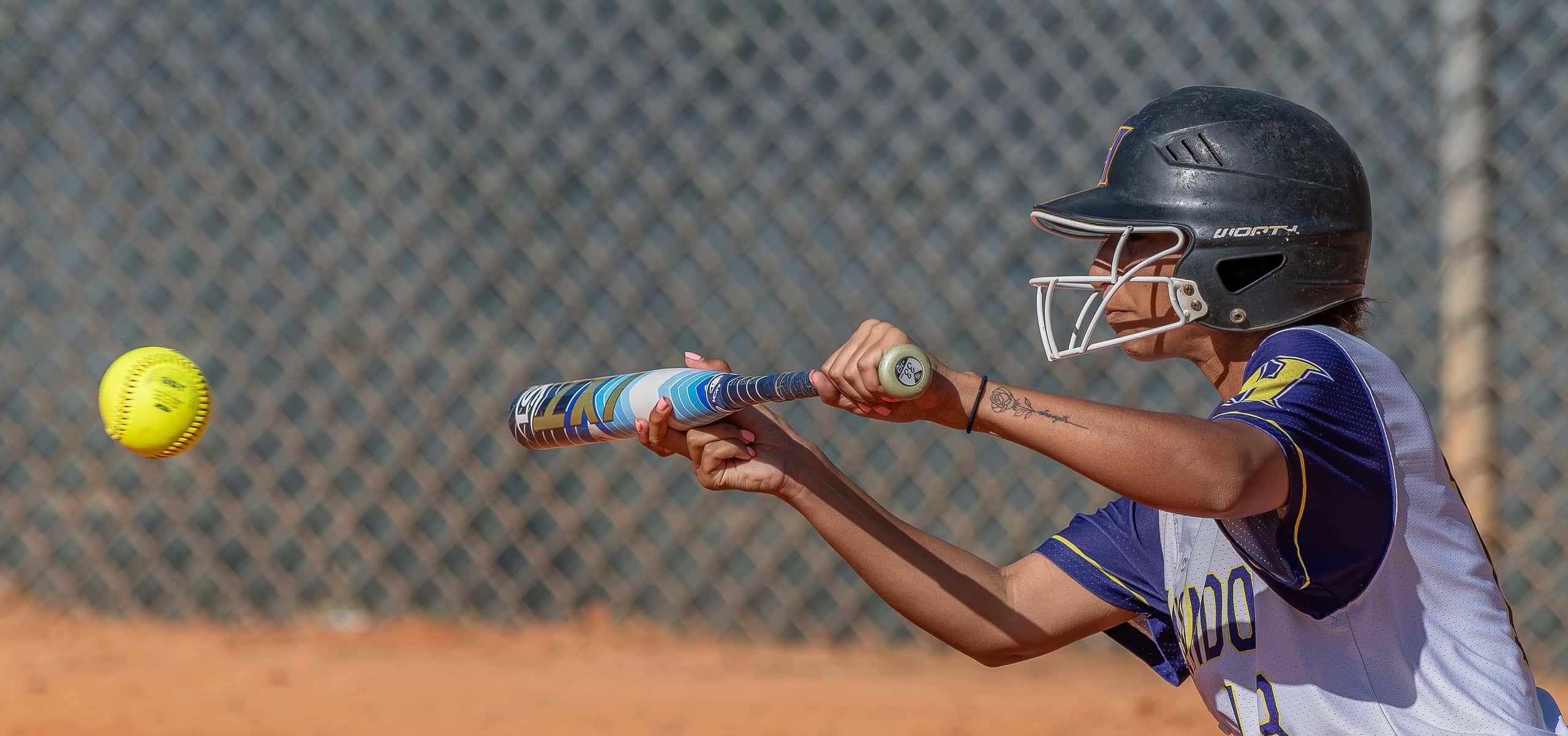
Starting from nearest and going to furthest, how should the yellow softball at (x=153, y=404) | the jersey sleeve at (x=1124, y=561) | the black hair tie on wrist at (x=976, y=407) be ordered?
the black hair tie on wrist at (x=976, y=407), the jersey sleeve at (x=1124, y=561), the yellow softball at (x=153, y=404)

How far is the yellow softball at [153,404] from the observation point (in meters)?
2.60

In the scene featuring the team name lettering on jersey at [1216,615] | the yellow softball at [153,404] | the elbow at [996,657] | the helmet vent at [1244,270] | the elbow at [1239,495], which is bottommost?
the team name lettering on jersey at [1216,615]

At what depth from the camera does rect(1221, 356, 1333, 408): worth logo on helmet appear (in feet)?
5.04

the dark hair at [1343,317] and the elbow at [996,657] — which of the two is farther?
the elbow at [996,657]

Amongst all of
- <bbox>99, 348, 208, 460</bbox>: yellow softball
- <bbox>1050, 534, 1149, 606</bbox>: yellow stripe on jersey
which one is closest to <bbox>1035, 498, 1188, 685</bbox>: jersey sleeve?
<bbox>1050, 534, 1149, 606</bbox>: yellow stripe on jersey

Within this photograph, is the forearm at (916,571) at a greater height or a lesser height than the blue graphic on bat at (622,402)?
lesser

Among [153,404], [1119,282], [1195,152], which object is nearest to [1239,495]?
[1119,282]

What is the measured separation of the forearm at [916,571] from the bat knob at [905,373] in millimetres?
652

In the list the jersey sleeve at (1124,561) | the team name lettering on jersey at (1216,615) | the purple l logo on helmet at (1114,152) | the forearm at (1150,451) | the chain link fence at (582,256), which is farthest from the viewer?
the chain link fence at (582,256)

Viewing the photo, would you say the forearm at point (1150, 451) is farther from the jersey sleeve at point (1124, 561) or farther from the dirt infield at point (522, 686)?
the dirt infield at point (522, 686)

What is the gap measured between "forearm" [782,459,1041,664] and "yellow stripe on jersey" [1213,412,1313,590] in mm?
684

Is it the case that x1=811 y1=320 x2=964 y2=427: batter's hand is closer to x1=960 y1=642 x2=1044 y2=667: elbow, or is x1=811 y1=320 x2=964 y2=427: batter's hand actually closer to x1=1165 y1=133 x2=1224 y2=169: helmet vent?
x1=1165 y1=133 x2=1224 y2=169: helmet vent

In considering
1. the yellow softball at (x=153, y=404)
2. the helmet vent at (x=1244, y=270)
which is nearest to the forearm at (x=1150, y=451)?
the helmet vent at (x=1244, y=270)

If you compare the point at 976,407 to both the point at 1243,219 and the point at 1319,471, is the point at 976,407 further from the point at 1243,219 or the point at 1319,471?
the point at 1243,219
